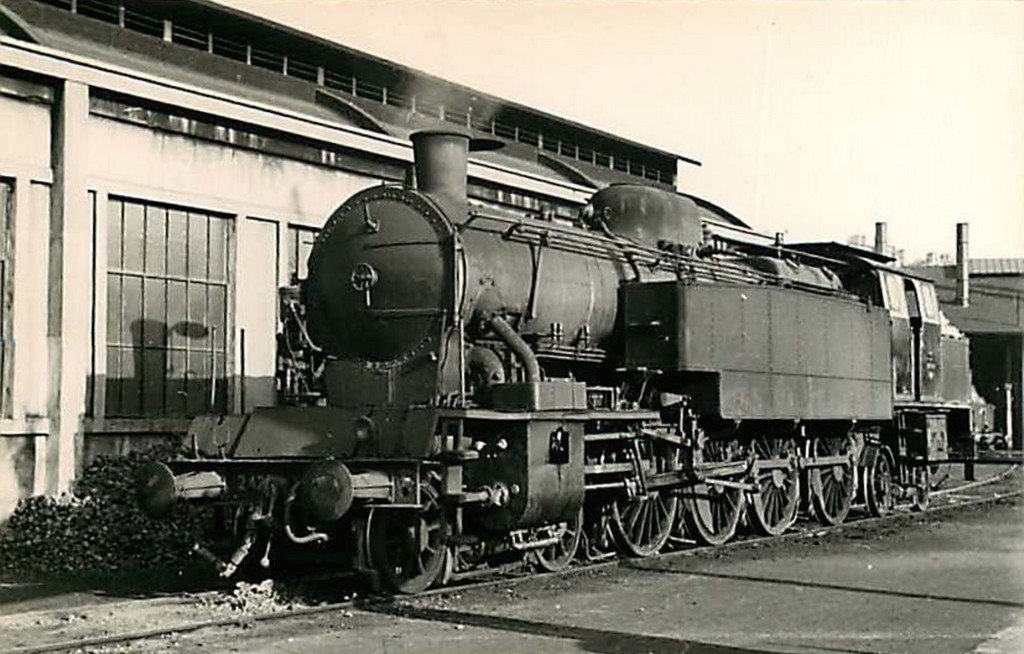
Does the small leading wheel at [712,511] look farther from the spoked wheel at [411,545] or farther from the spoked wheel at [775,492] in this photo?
the spoked wheel at [411,545]

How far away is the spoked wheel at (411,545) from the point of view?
400 inches

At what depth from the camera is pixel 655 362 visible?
1266 cm

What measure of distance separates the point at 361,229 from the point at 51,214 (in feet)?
13.6

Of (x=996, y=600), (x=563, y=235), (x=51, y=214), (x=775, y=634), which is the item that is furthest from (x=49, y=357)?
(x=996, y=600)

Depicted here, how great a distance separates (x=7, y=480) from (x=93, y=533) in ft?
3.41

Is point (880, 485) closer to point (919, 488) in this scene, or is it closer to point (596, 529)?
point (919, 488)

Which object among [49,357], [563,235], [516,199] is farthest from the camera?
[516,199]

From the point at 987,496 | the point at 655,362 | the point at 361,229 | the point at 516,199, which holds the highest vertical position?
the point at 516,199

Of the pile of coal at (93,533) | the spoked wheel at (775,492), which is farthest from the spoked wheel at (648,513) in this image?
the pile of coal at (93,533)

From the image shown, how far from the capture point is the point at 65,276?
1334 cm

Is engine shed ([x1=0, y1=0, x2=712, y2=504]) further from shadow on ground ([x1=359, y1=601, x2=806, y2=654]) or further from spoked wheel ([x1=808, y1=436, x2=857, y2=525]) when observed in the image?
spoked wheel ([x1=808, y1=436, x2=857, y2=525])

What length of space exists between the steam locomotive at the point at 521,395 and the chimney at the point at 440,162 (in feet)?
0.07

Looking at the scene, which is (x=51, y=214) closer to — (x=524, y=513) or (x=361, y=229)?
(x=361, y=229)

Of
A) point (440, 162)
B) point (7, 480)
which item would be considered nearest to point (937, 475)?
point (440, 162)
